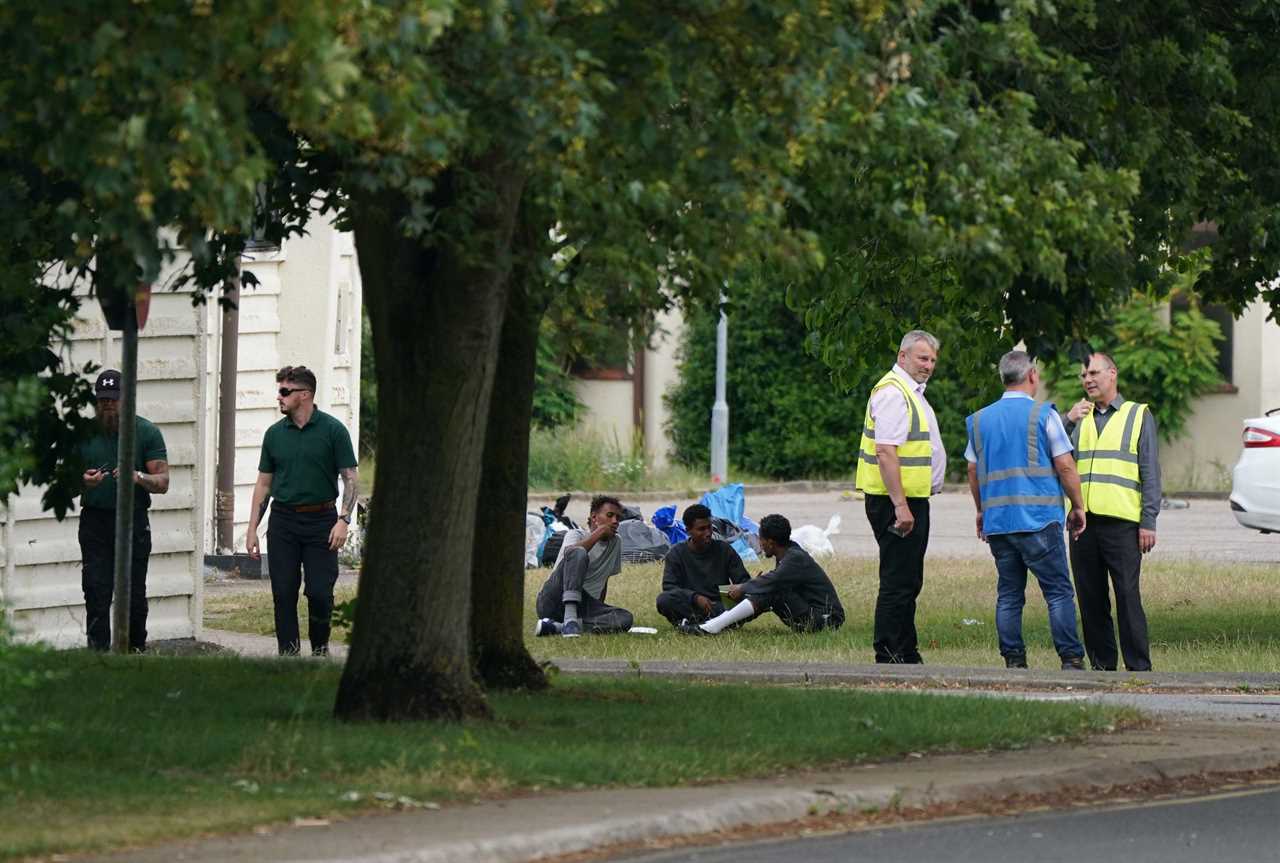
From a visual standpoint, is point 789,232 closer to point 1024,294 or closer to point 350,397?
point 1024,294

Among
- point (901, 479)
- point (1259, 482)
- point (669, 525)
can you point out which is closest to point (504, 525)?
point (901, 479)

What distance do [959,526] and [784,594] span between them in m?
12.0

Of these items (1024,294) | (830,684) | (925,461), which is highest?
(1024,294)

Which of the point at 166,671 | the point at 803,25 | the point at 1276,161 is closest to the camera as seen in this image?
the point at 803,25

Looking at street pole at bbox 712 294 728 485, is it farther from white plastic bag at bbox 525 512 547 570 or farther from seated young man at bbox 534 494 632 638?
seated young man at bbox 534 494 632 638

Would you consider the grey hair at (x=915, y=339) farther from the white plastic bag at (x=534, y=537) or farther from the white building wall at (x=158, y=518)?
the white plastic bag at (x=534, y=537)

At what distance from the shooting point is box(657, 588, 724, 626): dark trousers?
17555 millimetres

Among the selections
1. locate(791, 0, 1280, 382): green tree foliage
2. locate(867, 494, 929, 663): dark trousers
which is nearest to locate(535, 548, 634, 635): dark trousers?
locate(791, 0, 1280, 382): green tree foliage

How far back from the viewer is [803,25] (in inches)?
325

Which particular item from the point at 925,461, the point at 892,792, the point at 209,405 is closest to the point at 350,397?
the point at 209,405

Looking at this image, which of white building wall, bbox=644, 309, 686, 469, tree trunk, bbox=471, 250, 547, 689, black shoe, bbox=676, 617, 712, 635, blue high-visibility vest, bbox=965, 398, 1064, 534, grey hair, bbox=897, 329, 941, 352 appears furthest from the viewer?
white building wall, bbox=644, 309, 686, 469

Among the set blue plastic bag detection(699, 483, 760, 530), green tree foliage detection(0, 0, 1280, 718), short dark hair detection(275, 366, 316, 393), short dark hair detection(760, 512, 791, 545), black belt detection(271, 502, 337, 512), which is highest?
green tree foliage detection(0, 0, 1280, 718)

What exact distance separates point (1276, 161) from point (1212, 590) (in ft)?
23.6

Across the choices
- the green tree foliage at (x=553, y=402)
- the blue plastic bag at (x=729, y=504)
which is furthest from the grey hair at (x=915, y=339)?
the green tree foliage at (x=553, y=402)
